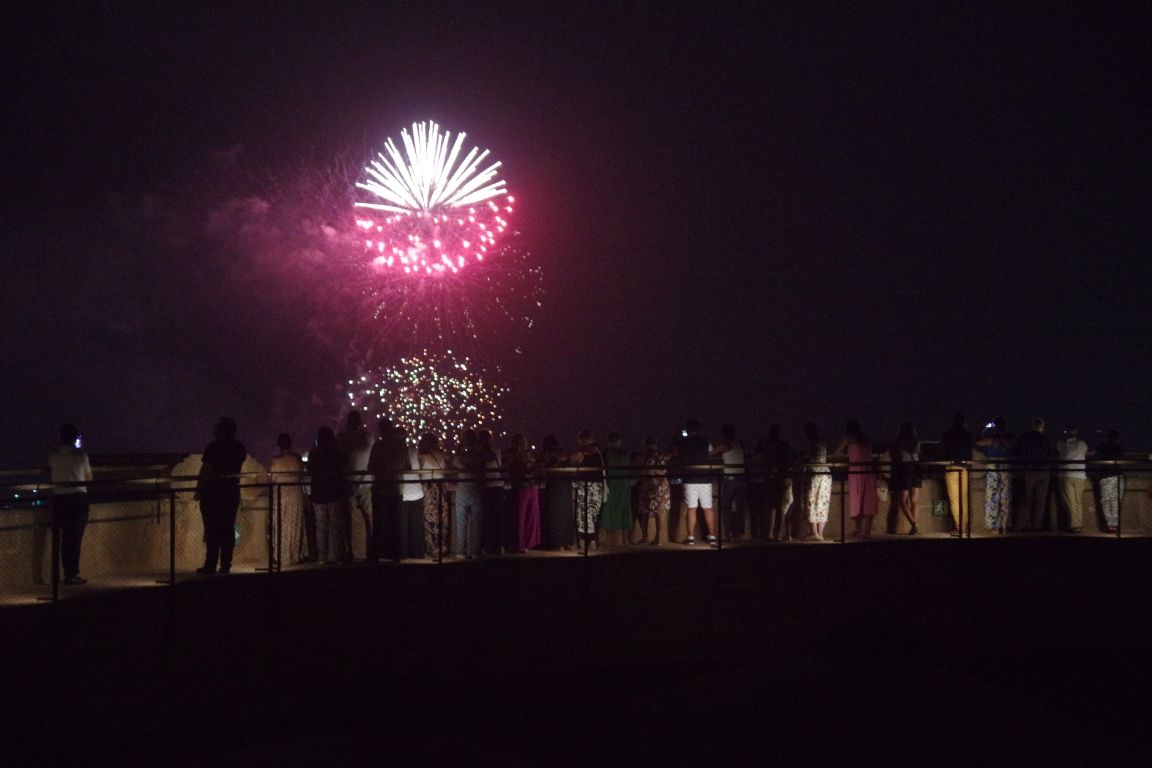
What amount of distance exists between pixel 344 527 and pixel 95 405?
74.9 metres

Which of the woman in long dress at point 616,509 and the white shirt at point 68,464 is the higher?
the white shirt at point 68,464

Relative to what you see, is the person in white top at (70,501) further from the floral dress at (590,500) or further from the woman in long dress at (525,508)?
the floral dress at (590,500)

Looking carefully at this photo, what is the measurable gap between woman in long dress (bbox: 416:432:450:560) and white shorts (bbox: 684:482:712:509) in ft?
10.4

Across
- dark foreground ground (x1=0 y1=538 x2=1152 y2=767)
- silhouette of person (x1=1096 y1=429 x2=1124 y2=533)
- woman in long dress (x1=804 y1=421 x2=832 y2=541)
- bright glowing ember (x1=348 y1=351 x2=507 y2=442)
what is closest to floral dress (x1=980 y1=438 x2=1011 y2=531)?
dark foreground ground (x1=0 y1=538 x2=1152 y2=767)

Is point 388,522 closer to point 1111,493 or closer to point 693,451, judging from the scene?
point 693,451

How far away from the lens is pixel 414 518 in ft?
49.3

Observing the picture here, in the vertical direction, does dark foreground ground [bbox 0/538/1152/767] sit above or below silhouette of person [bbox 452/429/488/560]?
below

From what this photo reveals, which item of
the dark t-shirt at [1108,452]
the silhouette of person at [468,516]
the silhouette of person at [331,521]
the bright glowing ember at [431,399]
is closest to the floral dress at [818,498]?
the dark t-shirt at [1108,452]

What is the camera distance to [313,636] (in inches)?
476

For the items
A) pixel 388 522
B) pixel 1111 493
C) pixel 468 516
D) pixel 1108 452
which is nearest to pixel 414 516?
pixel 388 522

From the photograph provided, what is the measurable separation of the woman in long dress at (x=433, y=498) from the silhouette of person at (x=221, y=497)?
1.96 metres

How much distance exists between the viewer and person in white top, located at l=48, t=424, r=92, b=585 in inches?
433

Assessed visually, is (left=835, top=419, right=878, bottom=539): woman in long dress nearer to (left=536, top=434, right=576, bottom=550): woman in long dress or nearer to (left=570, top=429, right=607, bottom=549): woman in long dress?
(left=570, top=429, right=607, bottom=549): woman in long dress

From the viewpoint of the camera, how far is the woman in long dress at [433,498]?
13180mm
